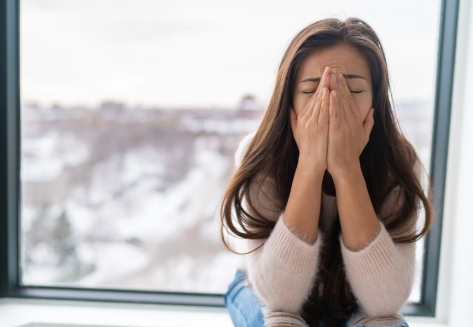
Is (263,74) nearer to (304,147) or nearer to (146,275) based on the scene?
(304,147)

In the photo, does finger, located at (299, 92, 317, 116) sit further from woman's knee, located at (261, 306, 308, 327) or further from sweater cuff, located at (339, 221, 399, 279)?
woman's knee, located at (261, 306, 308, 327)

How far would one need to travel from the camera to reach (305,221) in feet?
2.52

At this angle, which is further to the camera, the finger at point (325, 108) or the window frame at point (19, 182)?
the window frame at point (19, 182)

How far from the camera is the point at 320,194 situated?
0.79m

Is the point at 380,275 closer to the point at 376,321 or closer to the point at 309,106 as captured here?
the point at 376,321

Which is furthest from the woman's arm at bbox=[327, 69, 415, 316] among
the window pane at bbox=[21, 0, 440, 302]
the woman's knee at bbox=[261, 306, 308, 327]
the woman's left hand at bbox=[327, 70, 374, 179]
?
the window pane at bbox=[21, 0, 440, 302]

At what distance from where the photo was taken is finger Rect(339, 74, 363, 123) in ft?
2.45

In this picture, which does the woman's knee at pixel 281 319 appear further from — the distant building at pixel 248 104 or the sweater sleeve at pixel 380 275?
the distant building at pixel 248 104

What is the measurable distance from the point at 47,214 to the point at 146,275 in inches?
17.5

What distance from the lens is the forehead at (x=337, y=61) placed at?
2.51 feet

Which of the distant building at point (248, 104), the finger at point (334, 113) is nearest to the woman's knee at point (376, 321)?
the finger at point (334, 113)

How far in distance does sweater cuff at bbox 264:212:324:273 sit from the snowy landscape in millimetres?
481

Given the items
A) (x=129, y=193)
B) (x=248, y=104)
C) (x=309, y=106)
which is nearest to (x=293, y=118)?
(x=309, y=106)

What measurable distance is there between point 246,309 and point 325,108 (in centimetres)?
52
